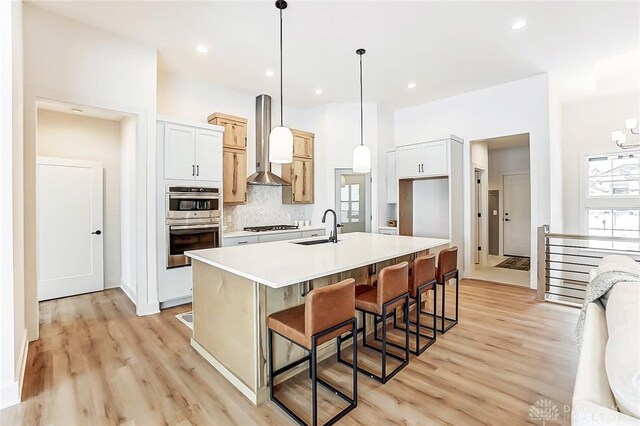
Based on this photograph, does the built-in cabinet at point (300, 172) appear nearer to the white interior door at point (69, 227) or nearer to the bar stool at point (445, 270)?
the white interior door at point (69, 227)

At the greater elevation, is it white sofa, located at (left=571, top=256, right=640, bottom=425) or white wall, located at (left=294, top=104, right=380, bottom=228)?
white wall, located at (left=294, top=104, right=380, bottom=228)

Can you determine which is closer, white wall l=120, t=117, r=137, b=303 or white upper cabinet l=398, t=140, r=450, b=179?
white wall l=120, t=117, r=137, b=303

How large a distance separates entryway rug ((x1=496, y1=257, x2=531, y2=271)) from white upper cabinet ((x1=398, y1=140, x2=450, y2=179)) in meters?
2.96

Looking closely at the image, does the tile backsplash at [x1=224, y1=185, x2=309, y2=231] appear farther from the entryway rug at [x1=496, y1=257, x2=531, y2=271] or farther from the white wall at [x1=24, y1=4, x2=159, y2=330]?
the entryway rug at [x1=496, y1=257, x2=531, y2=271]

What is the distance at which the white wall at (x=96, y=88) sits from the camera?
289cm

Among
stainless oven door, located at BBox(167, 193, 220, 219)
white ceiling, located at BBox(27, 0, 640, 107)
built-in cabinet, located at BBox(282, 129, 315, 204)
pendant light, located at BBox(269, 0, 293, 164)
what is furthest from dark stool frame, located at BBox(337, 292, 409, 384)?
built-in cabinet, located at BBox(282, 129, 315, 204)

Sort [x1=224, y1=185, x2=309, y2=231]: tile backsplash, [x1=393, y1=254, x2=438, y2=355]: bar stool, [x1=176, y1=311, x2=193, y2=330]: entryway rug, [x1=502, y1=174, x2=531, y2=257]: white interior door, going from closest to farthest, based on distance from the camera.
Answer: [x1=393, y1=254, x2=438, y2=355]: bar stool
[x1=176, y1=311, x2=193, y2=330]: entryway rug
[x1=224, y1=185, x2=309, y2=231]: tile backsplash
[x1=502, y1=174, x2=531, y2=257]: white interior door

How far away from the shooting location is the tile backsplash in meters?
5.14

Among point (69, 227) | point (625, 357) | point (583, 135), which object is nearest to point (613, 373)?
point (625, 357)

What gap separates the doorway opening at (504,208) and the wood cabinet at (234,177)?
184 inches

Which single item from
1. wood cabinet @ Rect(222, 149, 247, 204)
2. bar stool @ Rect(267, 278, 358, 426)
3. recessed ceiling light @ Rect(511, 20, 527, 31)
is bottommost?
bar stool @ Rect(267, 278, 358, 426)

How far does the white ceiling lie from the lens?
297 cm

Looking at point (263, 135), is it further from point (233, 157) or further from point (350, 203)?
point (350, 203)

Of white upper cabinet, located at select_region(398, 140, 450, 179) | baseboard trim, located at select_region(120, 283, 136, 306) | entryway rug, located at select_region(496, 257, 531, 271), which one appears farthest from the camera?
entryway rug, located at select_region(496, 257, 531, 271)
